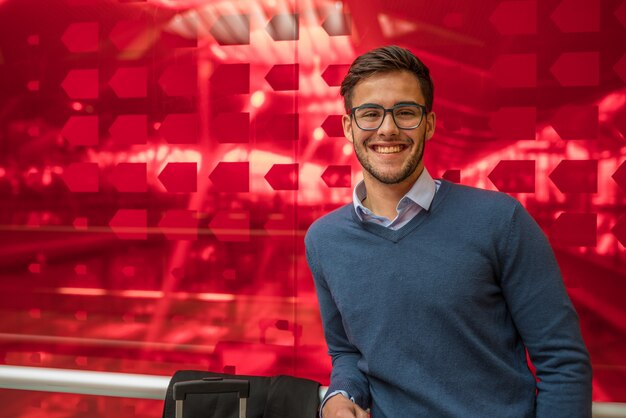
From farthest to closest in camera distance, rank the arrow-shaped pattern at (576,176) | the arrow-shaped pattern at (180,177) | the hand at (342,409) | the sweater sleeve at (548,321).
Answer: the arrow-shaped pattern at (180,177), the arrow-shaped pattern at (576,176), the hand at (342,409), the sweater sleeve at (548,321)

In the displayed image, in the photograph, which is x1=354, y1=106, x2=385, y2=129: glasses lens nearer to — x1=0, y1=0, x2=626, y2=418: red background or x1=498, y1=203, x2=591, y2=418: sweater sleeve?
x1=498, y1=203, x2=591, y2=418: sweater sleeve

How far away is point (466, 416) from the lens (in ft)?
4.01

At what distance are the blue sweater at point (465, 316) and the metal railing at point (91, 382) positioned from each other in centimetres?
42

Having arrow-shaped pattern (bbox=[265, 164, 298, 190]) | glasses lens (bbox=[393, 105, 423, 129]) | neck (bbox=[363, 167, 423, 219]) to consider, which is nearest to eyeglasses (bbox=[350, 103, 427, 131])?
glasses lens (bbox=[393, 105, 423, 129])

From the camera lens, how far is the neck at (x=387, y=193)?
4.42 ft

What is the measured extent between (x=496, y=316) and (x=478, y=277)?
95mm

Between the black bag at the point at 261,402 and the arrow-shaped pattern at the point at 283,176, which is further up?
the arrow-shaped pattern at the point at 283,176

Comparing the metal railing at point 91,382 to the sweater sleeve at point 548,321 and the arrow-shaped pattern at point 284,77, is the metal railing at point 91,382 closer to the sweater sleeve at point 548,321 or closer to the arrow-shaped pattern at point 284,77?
the sweater sleeve at point 548,321

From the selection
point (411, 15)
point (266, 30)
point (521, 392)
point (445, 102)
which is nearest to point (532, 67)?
point (445, 102)

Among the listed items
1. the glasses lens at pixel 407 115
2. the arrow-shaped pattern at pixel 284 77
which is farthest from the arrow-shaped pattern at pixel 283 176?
the glasses lens at pixel 407 115

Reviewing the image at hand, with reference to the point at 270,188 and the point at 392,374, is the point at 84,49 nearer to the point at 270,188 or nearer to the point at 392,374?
the point at 270,188

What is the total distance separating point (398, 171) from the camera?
1.29m

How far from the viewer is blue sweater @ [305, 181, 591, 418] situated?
116 cm

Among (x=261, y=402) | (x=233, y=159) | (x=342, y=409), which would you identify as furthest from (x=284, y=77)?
(x=342, y=409)
